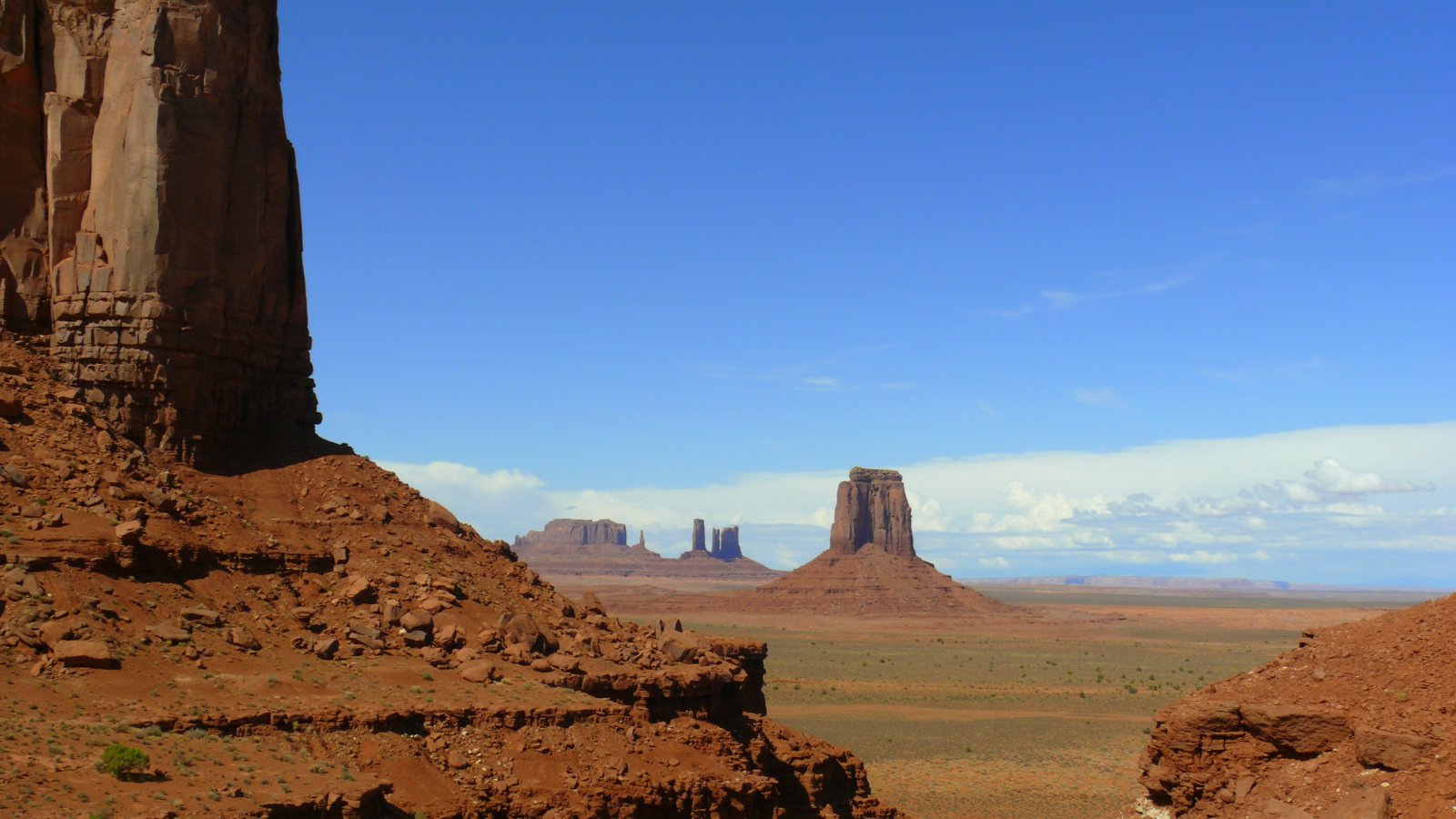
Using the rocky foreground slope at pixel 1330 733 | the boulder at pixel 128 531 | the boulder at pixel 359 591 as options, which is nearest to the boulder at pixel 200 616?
the boulder at pixel 128 531

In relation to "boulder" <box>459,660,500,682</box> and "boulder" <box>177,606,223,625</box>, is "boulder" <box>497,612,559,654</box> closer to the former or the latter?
"boulder" <box>459,660,500,682</box>

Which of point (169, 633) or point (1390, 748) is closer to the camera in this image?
point (1390, 748)

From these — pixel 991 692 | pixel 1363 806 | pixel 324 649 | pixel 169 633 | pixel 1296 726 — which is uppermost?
pixel 169 633

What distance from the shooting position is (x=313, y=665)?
25078mm

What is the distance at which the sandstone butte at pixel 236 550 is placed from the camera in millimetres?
22547

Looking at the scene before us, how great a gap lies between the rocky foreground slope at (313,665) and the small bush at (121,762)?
23cm

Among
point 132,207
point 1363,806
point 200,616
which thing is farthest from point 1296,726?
point 132,207

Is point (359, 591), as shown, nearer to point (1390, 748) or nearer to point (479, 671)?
point (479, 671)

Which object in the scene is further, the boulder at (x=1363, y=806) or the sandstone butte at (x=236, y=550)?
the sandstone butte at (x=236, y=550)

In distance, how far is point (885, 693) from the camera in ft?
→ 266

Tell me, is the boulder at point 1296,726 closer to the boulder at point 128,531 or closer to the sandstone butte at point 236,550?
the sandstone butte at point 236,550

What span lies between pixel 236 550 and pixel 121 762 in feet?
28.6

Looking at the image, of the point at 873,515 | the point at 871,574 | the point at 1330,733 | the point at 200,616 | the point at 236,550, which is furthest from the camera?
the point at 873,515

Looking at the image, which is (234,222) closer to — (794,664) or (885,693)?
(885,693)
